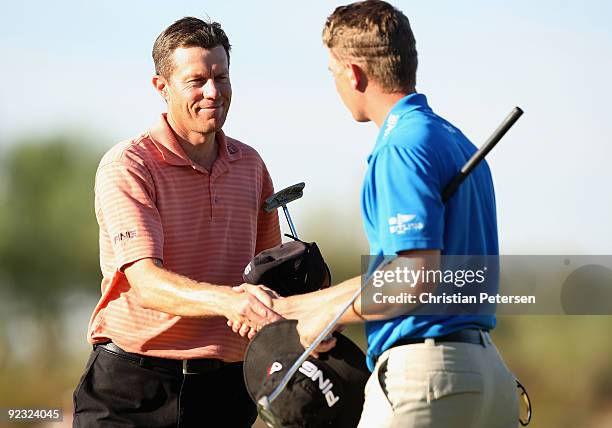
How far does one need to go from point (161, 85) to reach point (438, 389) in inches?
88.7

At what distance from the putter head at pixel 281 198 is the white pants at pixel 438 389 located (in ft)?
5.41

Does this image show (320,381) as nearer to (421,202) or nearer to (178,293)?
(178,293)

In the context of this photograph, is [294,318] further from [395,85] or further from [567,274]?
[567,274]

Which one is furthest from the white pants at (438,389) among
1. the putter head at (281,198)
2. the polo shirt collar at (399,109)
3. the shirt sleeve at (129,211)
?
the putter head at (281,198)

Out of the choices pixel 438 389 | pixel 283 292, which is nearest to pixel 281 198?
pixel 283 292

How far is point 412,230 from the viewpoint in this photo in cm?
342

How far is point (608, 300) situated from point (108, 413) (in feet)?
16.6

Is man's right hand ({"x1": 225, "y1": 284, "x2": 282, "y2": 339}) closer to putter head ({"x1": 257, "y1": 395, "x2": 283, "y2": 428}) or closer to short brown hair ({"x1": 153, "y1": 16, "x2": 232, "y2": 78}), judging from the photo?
putter head ({"x1": 257, "y1": 395, "x2": 283, "y2": 428})

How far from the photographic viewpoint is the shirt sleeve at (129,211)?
15.2 feet

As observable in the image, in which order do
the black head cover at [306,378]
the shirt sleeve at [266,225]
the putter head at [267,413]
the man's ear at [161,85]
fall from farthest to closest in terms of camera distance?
the shirt sleeve at [266,225] < the man's ear at [161,85] < the black head cover at [306,378] < the putter head at [267,413]

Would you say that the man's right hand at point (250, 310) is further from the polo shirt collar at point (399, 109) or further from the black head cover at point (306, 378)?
the polo shirt collar at point (399, 109)

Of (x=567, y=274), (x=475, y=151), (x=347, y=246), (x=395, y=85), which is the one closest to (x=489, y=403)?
(x=475, y=151)

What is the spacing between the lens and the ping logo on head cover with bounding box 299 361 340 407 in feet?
13.3

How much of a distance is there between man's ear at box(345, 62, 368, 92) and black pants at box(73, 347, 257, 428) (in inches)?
66.6
